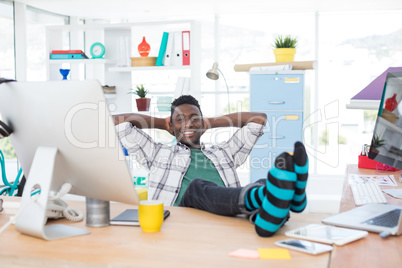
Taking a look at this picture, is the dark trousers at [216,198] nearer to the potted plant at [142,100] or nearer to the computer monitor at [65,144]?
the computer monitor at [65,144]

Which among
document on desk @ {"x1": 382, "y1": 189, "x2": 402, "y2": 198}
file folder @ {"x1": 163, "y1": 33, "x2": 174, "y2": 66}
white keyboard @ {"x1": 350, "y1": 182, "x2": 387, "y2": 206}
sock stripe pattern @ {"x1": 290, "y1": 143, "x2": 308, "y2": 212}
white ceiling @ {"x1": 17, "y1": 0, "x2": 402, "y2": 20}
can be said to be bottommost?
document on desk @ {"x1": 382, "y1": 189, "x2": 402, "y2": 198}

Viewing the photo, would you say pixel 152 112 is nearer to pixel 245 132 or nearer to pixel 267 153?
pixel 267 153

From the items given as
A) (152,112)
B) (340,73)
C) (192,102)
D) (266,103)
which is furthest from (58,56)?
(340,73)

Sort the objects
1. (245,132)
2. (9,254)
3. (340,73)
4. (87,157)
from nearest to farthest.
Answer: (9,254)
(87,157)
(245,132)
(340,73)

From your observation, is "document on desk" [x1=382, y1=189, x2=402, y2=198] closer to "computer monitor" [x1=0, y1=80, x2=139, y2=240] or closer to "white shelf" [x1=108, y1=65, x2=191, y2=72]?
"computer monitor" [x1=0, y1=80, x2=139, y2=240]

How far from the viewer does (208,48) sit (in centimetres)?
626

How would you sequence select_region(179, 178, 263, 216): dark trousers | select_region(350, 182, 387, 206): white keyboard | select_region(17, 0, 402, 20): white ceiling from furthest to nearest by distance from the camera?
select_region(17, 0, 402, 20): white ceiling → select_region(350, 182, 387, 206): white keyboard → select_region(179, 178, 263, 216): dark trousers

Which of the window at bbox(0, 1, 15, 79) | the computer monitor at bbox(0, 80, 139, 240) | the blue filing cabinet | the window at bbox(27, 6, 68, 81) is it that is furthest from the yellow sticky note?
the window at bbox(27, 6, 68, 81)

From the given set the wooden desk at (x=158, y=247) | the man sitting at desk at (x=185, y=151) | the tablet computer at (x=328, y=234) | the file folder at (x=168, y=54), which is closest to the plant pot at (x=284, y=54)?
the file folder at (x=168, y=54)

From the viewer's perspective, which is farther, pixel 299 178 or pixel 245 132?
pixel 245 132

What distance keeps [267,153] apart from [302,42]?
1.99 meters

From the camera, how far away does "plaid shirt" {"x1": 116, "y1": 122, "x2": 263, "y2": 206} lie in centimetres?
231

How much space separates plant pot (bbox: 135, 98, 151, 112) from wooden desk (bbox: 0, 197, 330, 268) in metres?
2.92

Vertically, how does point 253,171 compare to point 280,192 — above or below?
below
